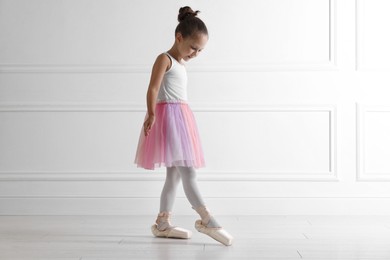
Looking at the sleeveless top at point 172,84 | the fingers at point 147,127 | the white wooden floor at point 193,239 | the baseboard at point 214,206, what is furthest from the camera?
the baseboard at point 214,206

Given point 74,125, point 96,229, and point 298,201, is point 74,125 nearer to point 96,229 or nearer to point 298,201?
point 96,229

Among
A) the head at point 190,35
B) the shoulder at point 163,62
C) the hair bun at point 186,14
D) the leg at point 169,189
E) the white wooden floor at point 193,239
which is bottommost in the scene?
the white wooden floor at point 193,239

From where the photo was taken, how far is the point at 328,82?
11.1 feet

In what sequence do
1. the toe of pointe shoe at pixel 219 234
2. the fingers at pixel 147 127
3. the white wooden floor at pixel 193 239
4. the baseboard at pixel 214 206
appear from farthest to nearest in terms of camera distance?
the baseboard at pixel 214 206 → the fingers at pixel 147 127 → the toe of pointe shoe at pixel 219 234 → the white wooden floor at pixel 193 239

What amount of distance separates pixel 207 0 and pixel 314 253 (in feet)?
5.50

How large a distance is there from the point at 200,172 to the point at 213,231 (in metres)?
0.98

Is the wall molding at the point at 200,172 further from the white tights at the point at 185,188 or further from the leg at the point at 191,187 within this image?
the leg at the point at 191,187

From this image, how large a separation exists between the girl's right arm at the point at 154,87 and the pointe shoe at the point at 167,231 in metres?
0.37

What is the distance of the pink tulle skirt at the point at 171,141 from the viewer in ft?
8.27

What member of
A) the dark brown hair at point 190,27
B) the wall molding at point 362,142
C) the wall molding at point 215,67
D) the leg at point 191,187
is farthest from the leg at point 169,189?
the wall molding at point 362,142

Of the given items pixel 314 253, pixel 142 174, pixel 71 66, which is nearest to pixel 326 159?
pixel 142 174

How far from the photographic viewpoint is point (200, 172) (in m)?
3.39

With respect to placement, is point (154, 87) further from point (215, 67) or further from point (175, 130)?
point (215, 67)

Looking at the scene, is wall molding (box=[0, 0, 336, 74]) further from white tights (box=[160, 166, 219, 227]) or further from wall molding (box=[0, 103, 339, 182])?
white tights (box=[160, 166, 219, 227])
